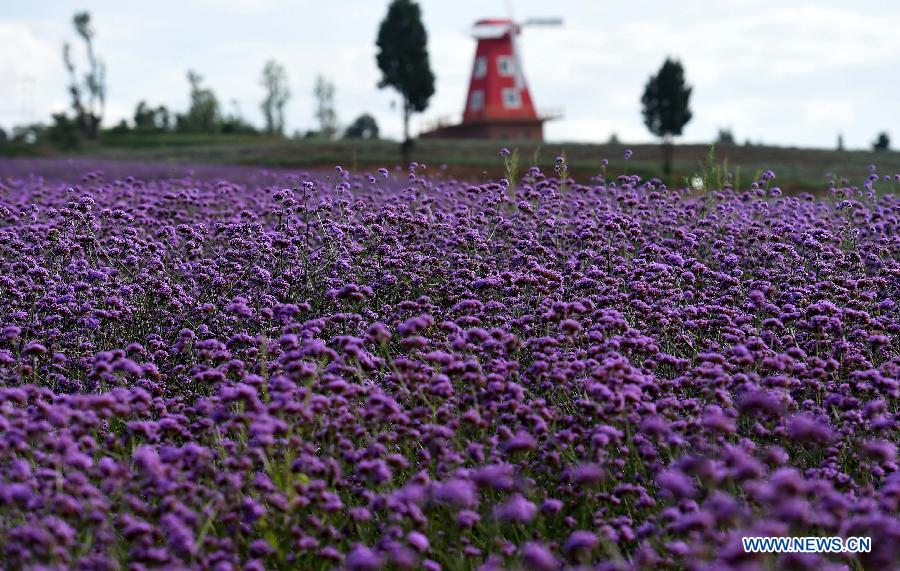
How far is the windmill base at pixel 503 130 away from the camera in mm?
55844

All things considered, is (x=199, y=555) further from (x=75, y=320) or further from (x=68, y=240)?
(x=68, y=240)

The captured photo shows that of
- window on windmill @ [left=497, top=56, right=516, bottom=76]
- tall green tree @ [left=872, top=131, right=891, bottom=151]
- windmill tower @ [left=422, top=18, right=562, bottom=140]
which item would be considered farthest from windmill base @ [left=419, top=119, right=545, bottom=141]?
tall green tree @ [left=872, top=131, right=891, bottom=151]

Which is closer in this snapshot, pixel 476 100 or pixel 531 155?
pixel 531 155

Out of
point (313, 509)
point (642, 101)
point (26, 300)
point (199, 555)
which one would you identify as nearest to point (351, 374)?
point (313, 509)

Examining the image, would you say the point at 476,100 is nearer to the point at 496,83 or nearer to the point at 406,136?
the point at 496,83

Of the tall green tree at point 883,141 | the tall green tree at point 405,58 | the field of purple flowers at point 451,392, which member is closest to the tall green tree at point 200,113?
the tall green tree at point 405,58

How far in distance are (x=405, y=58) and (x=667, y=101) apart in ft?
39.9

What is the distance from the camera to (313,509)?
4660 millimetres

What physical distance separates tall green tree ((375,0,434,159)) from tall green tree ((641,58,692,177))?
10.1m

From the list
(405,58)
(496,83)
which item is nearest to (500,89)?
(496,83)

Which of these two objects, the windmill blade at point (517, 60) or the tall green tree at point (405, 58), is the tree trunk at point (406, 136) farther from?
the windmill blade at point (517, 60)

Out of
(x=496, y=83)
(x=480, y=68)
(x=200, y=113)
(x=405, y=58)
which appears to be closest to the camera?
(x=405, y=58)

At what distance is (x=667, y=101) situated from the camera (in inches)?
1615

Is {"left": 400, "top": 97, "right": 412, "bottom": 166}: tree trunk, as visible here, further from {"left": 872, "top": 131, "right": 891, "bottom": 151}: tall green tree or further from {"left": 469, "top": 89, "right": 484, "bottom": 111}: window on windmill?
{"left": 872, "top": 131, "right": 891, "bottom": 151}: tall green tree
